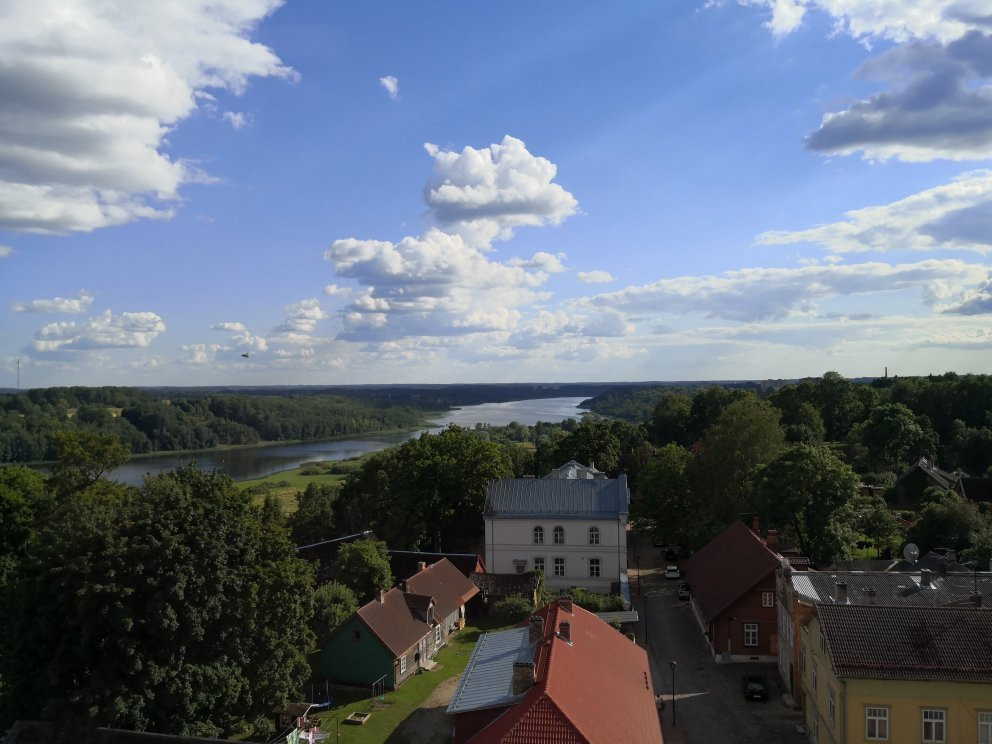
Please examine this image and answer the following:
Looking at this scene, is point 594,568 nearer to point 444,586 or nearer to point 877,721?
point 444,586

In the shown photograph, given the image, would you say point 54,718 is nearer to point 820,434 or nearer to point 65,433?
point 65,433

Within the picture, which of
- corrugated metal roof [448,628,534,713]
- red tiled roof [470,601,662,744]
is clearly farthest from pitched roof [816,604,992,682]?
corrugated metal roof [448,628,534,713]

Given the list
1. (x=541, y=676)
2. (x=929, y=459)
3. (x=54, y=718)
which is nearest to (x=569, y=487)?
(x=541, y=676)

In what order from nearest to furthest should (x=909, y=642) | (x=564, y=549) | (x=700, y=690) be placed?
(x=909, y=642) < (x=700, y=690) < (x=564, y=549)

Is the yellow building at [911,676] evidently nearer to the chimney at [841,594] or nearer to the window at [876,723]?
the window at [876,723]

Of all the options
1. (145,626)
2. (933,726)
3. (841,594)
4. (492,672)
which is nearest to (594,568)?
(841,594)

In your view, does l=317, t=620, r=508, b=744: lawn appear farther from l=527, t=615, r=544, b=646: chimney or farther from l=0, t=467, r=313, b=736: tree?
l=527, t=615, r=544, b=646: chimney
